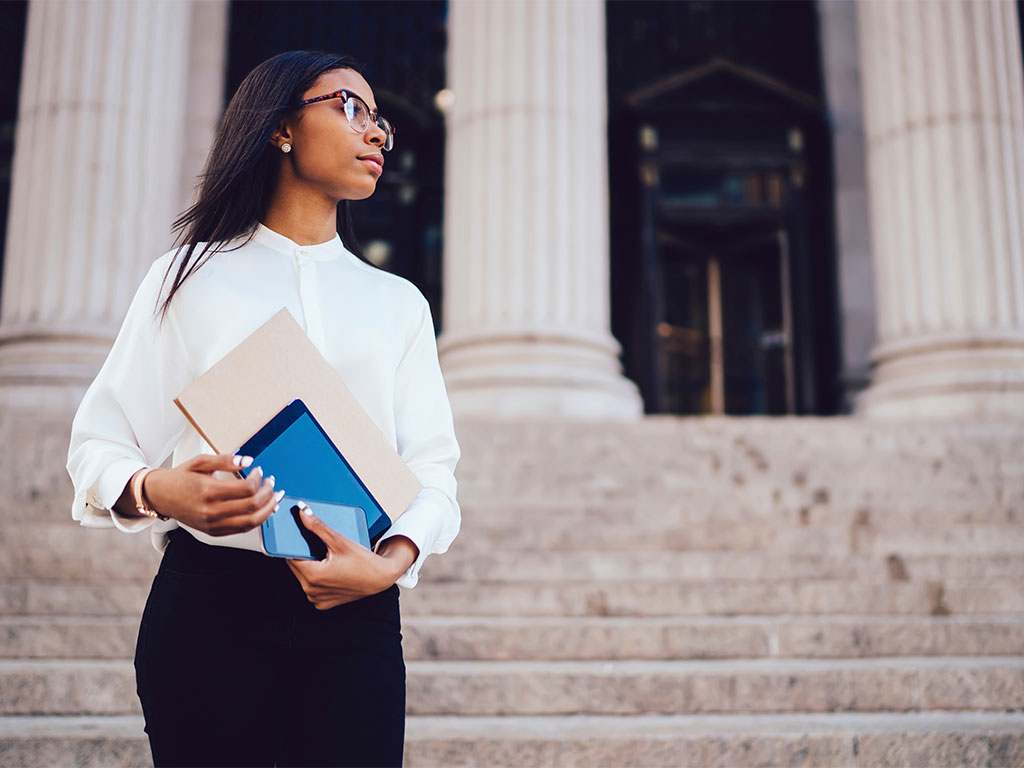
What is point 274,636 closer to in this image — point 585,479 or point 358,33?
point 585,479

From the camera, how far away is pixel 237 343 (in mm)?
1818

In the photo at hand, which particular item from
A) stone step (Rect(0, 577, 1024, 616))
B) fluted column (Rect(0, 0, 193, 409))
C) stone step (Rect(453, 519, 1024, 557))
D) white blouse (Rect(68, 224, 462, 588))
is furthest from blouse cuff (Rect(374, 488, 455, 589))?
fluted column (Rect(0, 0, 193, 409))

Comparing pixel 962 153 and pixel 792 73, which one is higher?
pixel 792 73

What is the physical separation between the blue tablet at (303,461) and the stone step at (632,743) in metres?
2.44

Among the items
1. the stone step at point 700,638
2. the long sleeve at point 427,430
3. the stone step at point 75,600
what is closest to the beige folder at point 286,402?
the long sleeve at point 427,430

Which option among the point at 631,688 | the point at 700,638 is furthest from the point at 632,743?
the point at 700,638

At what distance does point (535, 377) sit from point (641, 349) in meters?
4.23

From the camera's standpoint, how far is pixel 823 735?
393 centimetres

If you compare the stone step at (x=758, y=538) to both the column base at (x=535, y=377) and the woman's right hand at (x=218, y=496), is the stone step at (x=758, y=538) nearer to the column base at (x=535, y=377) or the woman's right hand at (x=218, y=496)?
the column base at (x=535, y=377)

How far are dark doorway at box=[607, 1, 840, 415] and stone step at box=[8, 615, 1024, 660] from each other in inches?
345

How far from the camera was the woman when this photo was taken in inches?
63.6

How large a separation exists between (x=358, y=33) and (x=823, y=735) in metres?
13.0

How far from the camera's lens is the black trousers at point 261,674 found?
162 centimetres

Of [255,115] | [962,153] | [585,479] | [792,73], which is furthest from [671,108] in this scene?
[255,115]
